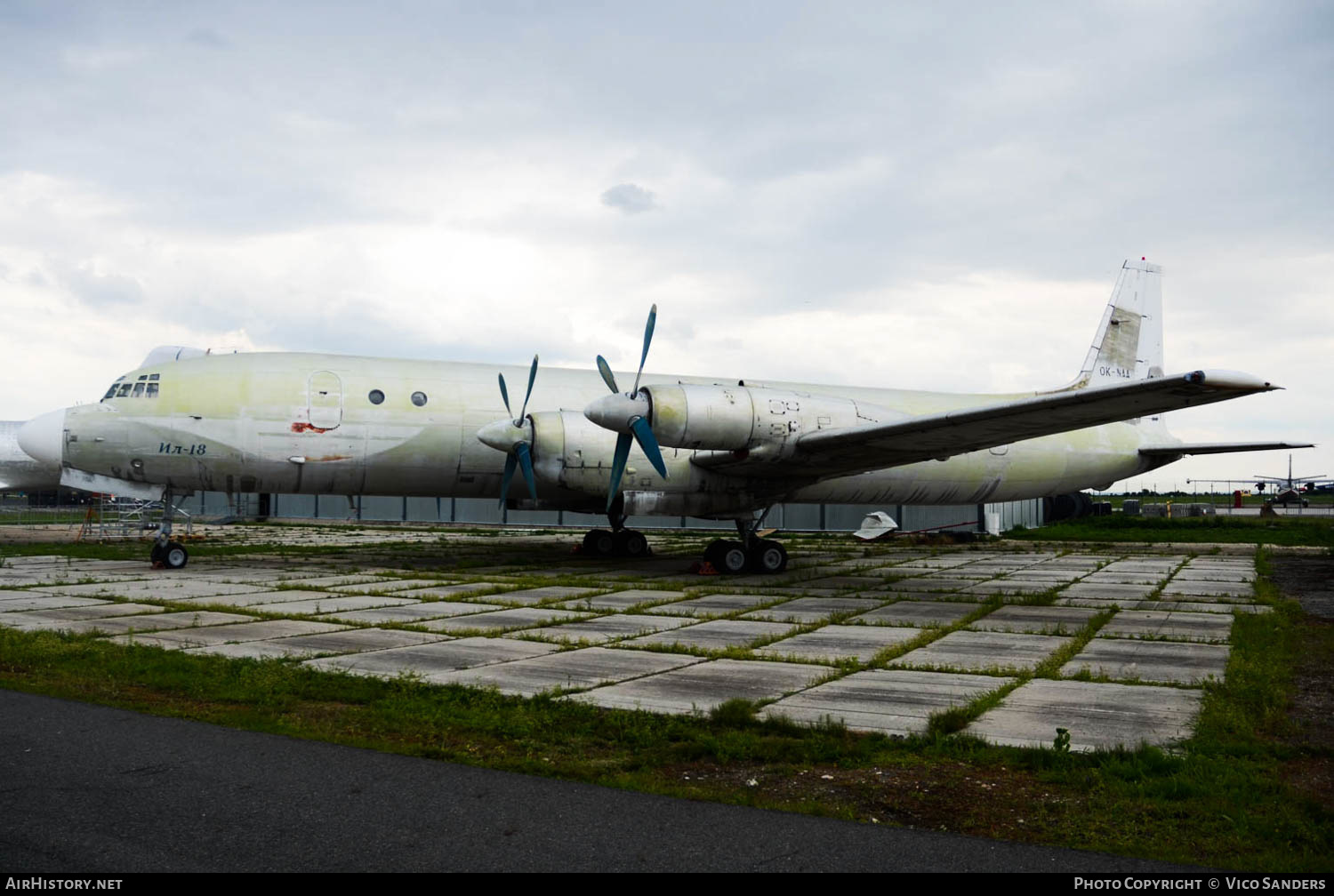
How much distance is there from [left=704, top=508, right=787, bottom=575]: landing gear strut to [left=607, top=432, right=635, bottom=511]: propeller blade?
2584mm

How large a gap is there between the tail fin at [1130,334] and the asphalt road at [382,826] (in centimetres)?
2304

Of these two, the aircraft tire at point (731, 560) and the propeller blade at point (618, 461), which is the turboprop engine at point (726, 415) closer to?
the propeller blade at point (618, 461)

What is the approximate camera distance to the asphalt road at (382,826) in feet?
15.2

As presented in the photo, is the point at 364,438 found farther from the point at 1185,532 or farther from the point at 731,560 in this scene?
the point at 1185,532

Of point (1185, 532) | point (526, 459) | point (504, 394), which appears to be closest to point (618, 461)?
point (526, 459)

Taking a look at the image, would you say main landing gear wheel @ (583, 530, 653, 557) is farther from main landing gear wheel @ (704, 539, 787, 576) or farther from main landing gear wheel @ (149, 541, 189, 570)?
main landing gear wheel @ (149, 541, 189, 570)

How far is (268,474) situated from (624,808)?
17.0 metres

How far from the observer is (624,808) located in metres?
5.48

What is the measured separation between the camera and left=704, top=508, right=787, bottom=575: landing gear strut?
19.9 meters

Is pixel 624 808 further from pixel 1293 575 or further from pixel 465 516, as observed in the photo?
pixel 465 516

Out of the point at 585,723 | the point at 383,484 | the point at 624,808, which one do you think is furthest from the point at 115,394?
the point at 624,808

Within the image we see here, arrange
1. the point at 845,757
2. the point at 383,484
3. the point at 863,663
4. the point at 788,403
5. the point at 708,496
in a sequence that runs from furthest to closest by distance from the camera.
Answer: the point at 383,484 → the point at 708,496 → the point at 788,403 → the point at 863,663 → the point at 845,757

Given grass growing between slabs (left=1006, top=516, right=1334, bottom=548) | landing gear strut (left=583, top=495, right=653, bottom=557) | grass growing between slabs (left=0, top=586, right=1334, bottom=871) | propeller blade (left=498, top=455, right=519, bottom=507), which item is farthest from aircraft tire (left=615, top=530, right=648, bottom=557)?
grass growing between slabs (left=1006, top=516, right=1334, bottom=548)

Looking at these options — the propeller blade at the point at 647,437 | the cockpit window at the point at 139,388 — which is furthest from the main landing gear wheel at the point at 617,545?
the cockpit window at the point at 139,388
